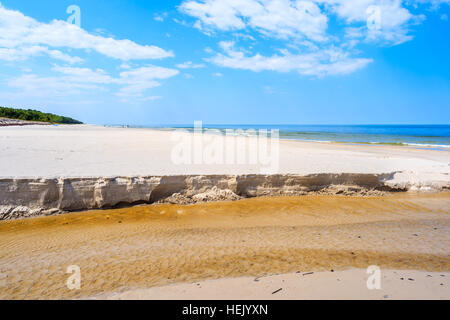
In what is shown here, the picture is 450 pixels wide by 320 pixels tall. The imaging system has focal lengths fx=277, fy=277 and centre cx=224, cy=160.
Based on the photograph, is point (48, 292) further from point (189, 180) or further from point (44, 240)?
point (189, 180)

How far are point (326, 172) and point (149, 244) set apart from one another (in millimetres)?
5887

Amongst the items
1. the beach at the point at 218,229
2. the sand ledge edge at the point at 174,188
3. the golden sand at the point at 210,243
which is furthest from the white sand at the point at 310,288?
the sand ledge edge at the point at 174,188

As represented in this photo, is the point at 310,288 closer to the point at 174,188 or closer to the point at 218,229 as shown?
the point at 218,229

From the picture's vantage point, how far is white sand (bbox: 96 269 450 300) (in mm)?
3479

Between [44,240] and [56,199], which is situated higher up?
[56,199]

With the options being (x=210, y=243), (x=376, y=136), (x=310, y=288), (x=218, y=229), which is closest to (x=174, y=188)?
(x=218, y=229)

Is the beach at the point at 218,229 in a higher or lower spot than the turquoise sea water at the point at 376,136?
lower

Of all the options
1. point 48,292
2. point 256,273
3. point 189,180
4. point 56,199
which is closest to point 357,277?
point 256,273

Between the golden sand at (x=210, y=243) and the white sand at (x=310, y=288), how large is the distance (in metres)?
0.21

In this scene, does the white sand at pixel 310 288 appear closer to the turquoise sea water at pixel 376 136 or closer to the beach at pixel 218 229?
the beach at pixel 218 229

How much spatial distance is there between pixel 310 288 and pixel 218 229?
259cm

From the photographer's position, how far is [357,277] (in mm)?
3934

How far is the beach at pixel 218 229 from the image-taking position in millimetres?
3803

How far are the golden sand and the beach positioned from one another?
0.09ft
